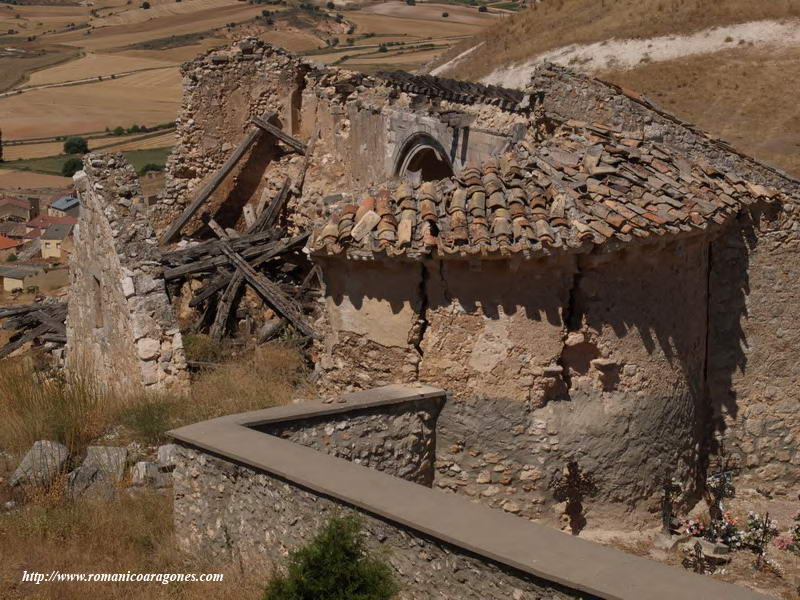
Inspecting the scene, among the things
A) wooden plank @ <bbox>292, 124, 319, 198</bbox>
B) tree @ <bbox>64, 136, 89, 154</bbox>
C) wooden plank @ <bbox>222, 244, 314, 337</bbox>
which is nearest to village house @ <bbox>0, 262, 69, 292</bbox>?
wooden plank @ <bbox>292, 124, 319, 198</bbox>

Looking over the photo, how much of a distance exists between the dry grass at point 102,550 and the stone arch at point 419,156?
928 centimetres

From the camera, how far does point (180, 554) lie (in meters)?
6.64

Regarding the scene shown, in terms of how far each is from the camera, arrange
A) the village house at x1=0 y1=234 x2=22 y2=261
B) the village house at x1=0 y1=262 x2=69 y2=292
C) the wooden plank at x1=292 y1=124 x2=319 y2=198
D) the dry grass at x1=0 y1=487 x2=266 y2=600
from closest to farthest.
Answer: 1. the dry grass at x1=0 y1=487 x2=266 y2=600
2. the wooden plank at x1=292 y1=124 x2=319 y2=198
3. the village house at x1=0 y1=262 x2=69 y2=292
4. the village house at x1=0 y1=234 x2=22 y2=261

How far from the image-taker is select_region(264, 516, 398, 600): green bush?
5227mm

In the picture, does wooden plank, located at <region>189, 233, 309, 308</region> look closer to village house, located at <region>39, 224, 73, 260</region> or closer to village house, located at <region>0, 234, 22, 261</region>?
village house, located at <region>39, 224, 73, 260</region>

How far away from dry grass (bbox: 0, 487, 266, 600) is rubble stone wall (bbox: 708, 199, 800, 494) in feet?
15.8

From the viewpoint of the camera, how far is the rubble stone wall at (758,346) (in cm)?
895

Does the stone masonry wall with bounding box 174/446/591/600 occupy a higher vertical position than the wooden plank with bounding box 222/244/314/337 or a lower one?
higher

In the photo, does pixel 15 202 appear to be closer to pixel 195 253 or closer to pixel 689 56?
pixel 689 56

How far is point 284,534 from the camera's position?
597 centimetres

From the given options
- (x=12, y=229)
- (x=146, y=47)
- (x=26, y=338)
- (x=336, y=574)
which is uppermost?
(x=336, y=574)

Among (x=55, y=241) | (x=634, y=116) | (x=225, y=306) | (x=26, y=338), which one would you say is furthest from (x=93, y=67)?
(x=634, y=116)

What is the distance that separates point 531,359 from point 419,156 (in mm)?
9907

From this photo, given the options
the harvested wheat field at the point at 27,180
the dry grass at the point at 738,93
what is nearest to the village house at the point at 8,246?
the harvested wheat field at the point at 27,180
